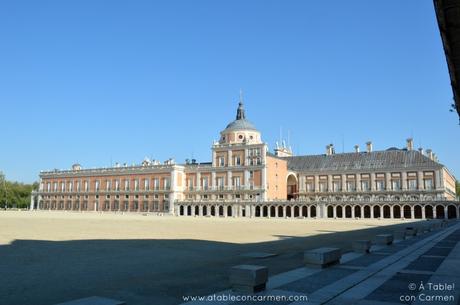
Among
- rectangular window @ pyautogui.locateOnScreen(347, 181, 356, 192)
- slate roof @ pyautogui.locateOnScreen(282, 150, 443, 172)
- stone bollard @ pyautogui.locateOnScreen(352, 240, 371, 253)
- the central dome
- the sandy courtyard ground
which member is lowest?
the sandy courtyard ground

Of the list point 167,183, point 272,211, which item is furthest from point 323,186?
point 167,183

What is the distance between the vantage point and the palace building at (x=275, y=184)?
227 feet

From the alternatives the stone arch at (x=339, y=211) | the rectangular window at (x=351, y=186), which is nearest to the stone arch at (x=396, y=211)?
the stone arch at (x=339, y=211)

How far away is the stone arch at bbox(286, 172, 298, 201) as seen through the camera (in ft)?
281

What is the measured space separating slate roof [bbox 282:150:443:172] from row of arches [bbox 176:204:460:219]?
8945mm

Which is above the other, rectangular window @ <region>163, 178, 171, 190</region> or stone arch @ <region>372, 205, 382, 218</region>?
rectangular window @ <region>163, 178, 171, 190</region>

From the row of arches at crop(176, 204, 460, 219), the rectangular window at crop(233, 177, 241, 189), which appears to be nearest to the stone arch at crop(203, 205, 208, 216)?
the row of arches at crop(176, 204, 460, 219)

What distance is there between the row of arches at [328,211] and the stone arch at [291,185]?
11.9 metres

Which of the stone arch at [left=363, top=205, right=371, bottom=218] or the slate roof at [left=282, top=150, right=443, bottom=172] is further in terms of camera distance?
the slate roof at [left=282, top=150, right=443, bottom=172]

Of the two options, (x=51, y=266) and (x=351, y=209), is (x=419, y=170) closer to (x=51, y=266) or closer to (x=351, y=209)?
(x=351, y=209)

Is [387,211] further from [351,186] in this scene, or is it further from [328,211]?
[351,186]

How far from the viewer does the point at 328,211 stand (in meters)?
71.7

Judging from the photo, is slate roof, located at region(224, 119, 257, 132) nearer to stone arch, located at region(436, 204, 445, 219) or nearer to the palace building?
the palace building

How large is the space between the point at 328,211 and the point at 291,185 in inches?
650
